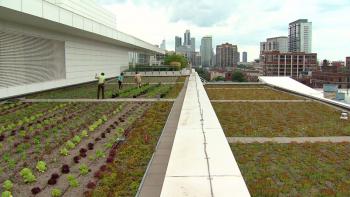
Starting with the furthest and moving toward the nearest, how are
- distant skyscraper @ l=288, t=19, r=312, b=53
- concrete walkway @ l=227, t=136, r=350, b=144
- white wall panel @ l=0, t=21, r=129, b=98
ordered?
distant skyscraper @ l=288, t=19, r=312, b=53 < white wall panel @ l=0, t=21, r=129, b=98 < concrete walkway @ l=227, t=136, r=350, b=144

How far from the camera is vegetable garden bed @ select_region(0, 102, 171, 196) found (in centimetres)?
698

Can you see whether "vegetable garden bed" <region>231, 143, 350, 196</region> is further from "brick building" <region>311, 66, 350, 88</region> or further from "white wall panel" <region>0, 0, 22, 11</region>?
"brick building" <region>311, 66, 350, 88</region>

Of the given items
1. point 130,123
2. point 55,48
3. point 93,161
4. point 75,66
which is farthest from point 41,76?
point 93,161

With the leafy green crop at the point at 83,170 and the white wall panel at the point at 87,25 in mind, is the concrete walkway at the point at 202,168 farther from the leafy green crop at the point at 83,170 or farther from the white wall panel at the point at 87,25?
the white wall panel at the point at 87,25

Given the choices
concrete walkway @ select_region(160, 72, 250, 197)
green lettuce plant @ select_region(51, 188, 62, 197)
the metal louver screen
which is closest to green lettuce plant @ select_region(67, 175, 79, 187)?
green lettuce plant @ select_region(51, 188, 62, 197)

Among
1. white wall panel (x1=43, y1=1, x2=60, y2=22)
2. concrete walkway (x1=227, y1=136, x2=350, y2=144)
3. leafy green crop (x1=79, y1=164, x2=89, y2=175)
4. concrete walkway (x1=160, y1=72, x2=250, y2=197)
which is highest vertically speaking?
white wall panel (x1=43, y1=1, x2=60, y2=22)

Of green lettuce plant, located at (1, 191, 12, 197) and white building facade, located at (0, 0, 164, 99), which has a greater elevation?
white building facade, located at (0, 0, 164, 99)

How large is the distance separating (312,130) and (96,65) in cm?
3268

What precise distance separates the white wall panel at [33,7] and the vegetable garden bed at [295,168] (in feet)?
41.2

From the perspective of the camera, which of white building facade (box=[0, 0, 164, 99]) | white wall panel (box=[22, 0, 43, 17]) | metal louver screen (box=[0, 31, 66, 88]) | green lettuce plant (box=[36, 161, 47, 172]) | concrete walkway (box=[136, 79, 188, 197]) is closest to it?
concrete walkway (box=[136, 79, 188, 197])

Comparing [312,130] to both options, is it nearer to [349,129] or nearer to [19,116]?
[349,129]

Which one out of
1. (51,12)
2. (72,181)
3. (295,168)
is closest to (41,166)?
(72,181)

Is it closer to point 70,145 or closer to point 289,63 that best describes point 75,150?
point 70,145

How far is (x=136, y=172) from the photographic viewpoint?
7402 mm
